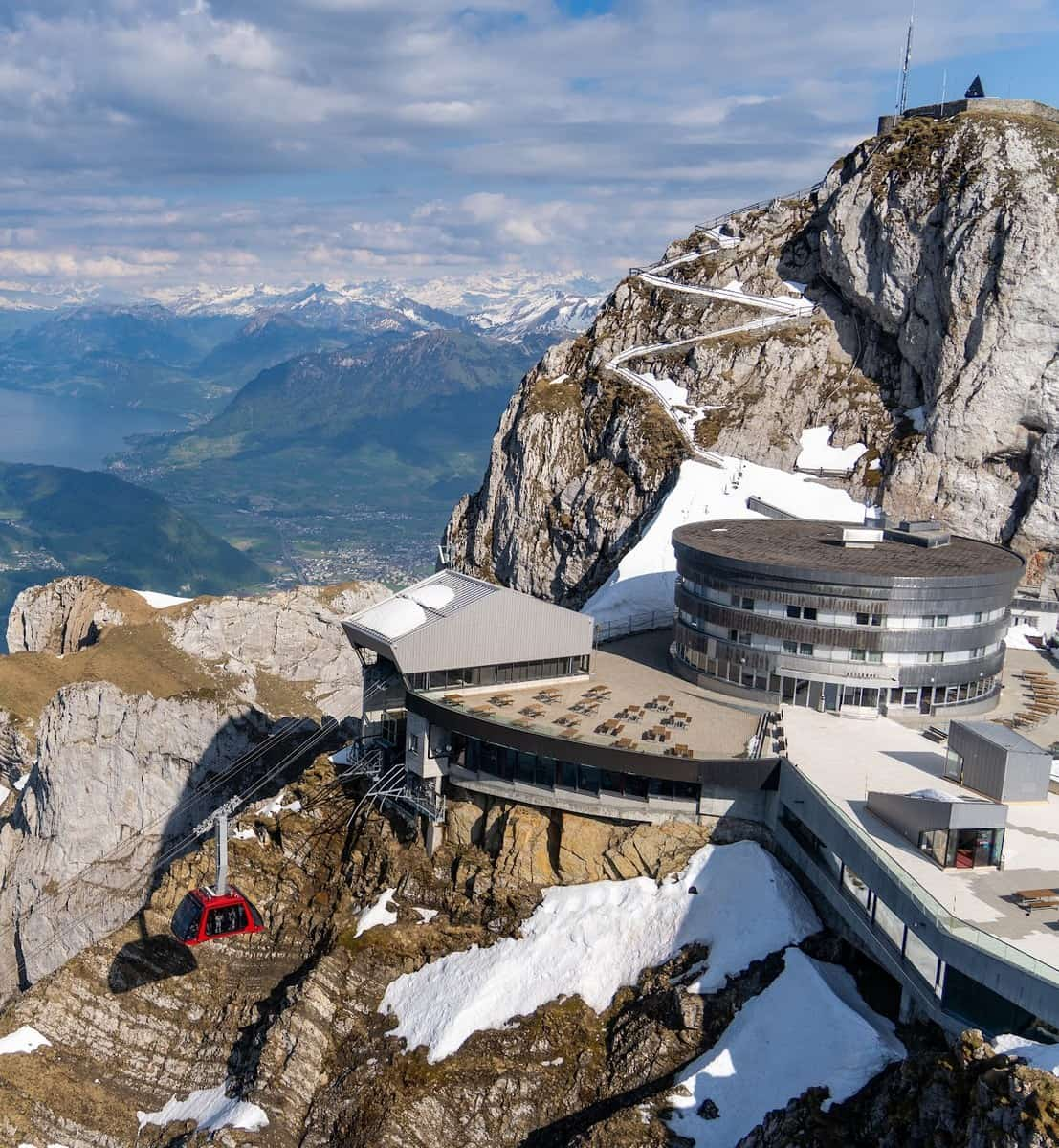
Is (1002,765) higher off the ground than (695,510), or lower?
lower

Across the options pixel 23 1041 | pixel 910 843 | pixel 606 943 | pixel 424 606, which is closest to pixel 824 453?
pixel 424 606

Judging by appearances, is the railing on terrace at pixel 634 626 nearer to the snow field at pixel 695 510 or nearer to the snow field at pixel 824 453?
the snow field at pixel 695 510

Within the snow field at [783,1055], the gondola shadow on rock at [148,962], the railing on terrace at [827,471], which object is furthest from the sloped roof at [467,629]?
the railing on terrace at [827,471]

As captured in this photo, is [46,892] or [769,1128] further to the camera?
[46,892]

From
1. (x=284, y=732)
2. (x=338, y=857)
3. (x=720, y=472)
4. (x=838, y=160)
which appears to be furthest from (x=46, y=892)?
(x=838, y=160)

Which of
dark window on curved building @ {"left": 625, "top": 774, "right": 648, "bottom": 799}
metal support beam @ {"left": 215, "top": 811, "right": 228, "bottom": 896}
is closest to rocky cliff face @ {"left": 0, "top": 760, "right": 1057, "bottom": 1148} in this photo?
dark window on curved building @ {"left": 625, "top": 774, "right": 648, "bottom": 799}

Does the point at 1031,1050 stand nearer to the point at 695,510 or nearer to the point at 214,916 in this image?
the point at 214,916

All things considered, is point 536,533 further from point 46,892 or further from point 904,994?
point 904,994
